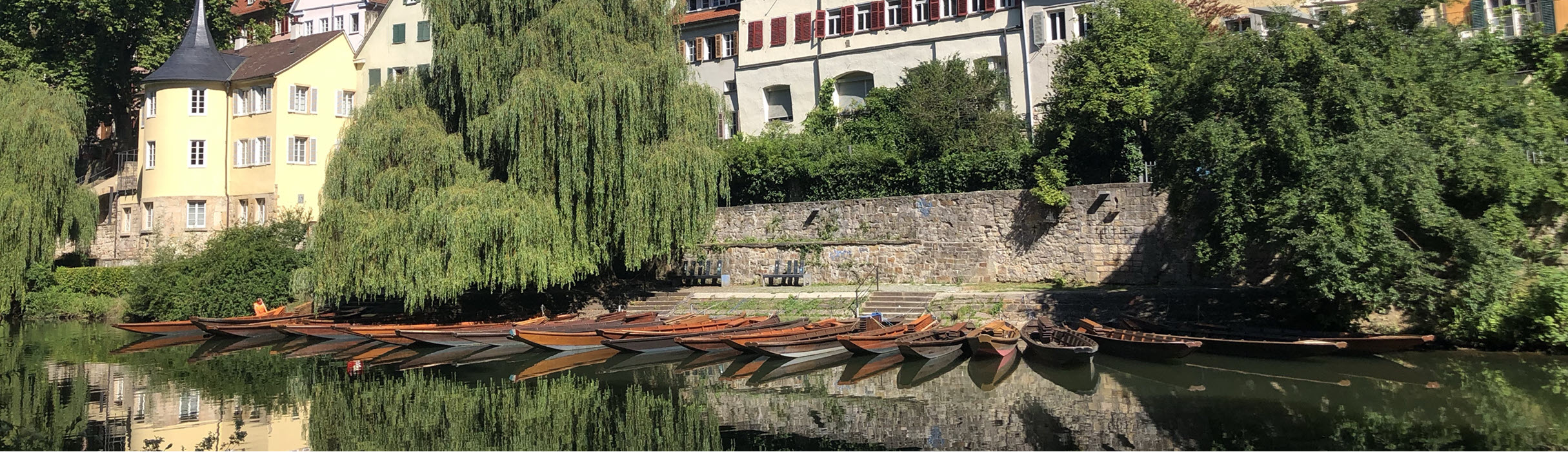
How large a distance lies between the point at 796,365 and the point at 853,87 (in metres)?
19.1

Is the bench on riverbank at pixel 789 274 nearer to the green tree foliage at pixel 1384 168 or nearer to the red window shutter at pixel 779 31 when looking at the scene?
the red window shutter at pixel 779 31

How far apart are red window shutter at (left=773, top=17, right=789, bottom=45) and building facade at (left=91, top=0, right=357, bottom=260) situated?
1794 centimetres

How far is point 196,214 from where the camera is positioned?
144 ft

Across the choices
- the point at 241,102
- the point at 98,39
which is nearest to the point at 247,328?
the point at 241,102

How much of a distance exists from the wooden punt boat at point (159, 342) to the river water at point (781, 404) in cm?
328

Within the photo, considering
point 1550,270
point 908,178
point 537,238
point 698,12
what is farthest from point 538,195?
point 1550,270

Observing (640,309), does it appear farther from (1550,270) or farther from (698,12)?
(1550,270)

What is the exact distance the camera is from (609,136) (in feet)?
93.8

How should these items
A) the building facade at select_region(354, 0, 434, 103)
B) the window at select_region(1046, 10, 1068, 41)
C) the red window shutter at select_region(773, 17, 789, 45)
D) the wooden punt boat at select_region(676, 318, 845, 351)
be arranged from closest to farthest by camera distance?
1. the wooden punt boat at select_region(676, 318, 845, 351)
2. the window at select_region(1046, 10, 1068, 41)
3. the red window shutter at select_region(773, 17, 789, 45)
4. the building facade at select_region(354, 0, 434, 103)

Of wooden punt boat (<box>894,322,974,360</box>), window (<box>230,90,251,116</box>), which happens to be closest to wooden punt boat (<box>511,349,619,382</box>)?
wooden punt boat (<box>894,322,974,360</box>)

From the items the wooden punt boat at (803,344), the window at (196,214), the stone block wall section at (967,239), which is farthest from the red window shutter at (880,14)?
the window at (196,214)

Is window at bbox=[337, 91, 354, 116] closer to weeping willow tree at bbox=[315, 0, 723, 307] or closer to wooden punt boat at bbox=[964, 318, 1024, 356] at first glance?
weeping willow tree at bbox=[315, 0, 723, 307]

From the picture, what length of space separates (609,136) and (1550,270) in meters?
20.5

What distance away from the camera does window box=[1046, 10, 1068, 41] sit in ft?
117
